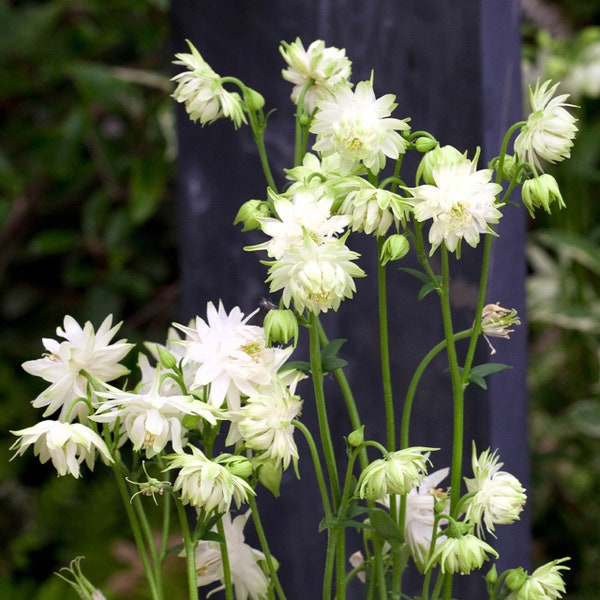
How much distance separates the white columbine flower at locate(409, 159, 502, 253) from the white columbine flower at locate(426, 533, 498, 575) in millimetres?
162

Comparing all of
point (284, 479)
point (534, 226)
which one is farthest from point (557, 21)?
point (284, 479)

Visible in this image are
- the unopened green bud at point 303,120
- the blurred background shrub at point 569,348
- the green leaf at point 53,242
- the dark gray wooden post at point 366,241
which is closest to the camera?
the unopened green bud at point 303,120

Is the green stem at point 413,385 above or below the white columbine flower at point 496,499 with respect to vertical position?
above

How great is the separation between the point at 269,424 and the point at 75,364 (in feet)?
0.40

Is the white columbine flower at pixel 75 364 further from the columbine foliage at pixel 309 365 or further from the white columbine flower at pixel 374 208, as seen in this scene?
the white columbine flower at pixel 374 208

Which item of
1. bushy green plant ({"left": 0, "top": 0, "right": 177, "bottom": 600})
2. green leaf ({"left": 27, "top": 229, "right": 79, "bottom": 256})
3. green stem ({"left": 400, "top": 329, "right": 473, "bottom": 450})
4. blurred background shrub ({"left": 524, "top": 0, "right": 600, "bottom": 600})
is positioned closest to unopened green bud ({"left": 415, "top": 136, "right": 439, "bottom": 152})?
green stem ({"left": 400, "top": 329, "right": 473, "bottom": 450})

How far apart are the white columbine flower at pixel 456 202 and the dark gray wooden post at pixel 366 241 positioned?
300 mm

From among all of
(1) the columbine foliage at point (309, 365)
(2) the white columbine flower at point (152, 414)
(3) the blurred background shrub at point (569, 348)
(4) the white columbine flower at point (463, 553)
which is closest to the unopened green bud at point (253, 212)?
(1) the columbine foliage at point (309, 365)

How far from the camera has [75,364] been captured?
1.71 feet

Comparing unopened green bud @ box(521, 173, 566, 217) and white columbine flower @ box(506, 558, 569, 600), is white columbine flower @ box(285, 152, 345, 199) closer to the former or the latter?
unopened green bud @ box(521, 173, 566, 217)

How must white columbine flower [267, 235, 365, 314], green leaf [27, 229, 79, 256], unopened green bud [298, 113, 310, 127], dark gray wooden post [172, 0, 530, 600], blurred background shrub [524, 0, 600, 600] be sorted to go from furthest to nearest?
green leaf [27, 229, 79, 256] → blurred background shrub [524, 0, 600, 600] → dark gray wooden post [172, 0, 530, 600] → unopened green bud [298, 113, 310, 127] → white columbine flower [267, 235, 365, 314]

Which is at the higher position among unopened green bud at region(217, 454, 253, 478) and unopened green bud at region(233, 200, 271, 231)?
unopened green bud at region(233, 200, 271, 231)

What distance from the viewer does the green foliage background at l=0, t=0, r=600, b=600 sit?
4.97 feet

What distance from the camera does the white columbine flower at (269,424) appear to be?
0.49m
